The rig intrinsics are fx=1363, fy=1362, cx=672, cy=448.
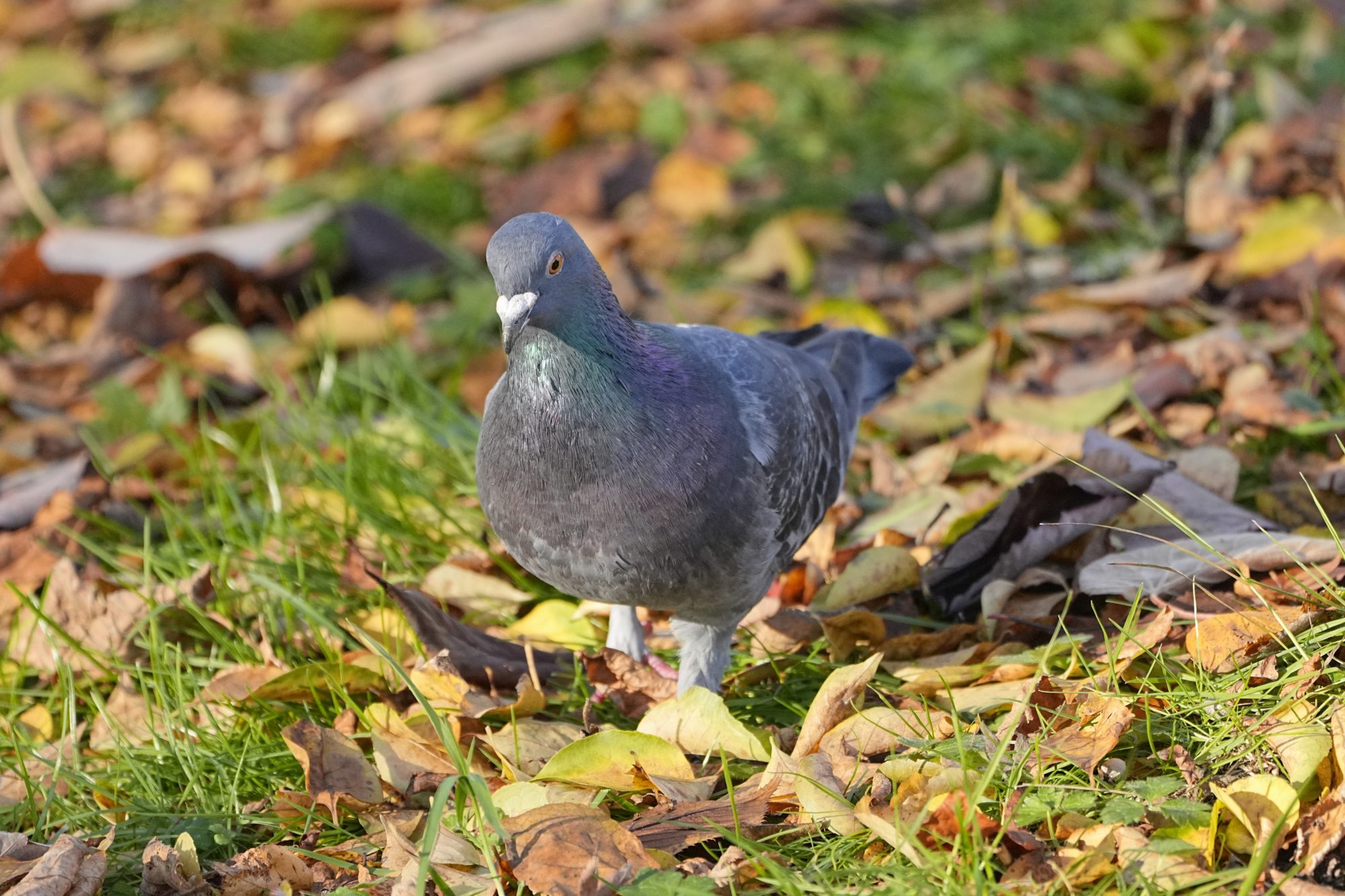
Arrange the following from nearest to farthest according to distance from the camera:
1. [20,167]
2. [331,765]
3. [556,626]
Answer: [331,765] < [556,626] < [20,167]

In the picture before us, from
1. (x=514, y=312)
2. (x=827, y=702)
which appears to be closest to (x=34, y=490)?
(x=514, y=312)

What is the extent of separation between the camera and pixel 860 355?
15.2 feet

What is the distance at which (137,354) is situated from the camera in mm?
6465

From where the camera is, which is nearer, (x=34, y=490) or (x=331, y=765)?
(x=331, y=765)

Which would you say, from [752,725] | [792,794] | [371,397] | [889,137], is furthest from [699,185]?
[792,794]

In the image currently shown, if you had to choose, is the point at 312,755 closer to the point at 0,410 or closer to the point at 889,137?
the point at 0,410

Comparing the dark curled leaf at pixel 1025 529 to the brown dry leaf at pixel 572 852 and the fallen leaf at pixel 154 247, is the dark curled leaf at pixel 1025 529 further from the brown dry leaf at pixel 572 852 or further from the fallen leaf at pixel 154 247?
the fallen leaf at pixel 154 247

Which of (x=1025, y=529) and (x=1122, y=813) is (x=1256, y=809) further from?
(x=1025, y=529)

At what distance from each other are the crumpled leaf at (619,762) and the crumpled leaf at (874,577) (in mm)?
941

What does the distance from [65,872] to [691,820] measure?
54.0 inches

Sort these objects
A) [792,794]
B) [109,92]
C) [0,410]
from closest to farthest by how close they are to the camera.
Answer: [792,794] < [0,410] < [109,92]

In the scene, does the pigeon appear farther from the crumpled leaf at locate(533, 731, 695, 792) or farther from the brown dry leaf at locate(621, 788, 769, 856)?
the brown dry leaf at locate(621, 788, 769, 856)

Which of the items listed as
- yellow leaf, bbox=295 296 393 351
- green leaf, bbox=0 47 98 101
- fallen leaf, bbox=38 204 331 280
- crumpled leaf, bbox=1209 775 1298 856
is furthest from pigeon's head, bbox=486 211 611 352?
green leaf, bbox=0 47 98 101

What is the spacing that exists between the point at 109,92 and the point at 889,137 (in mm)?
5652
